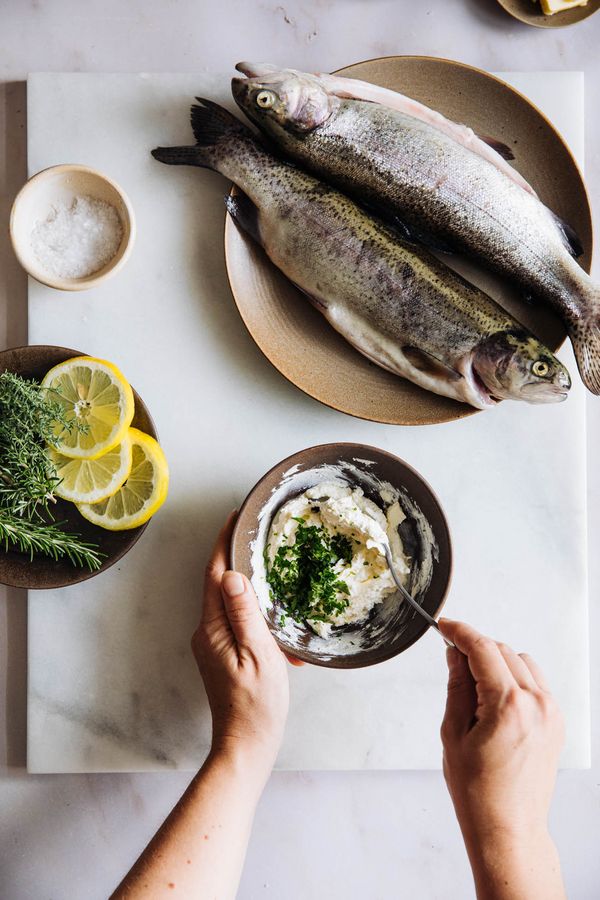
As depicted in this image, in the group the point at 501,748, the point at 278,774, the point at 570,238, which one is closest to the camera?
the point at 501,748

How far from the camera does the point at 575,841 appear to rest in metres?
1.32

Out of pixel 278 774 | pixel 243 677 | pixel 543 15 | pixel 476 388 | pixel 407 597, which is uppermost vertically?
pixel 543 15

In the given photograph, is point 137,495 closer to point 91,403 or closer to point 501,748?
point 91,403

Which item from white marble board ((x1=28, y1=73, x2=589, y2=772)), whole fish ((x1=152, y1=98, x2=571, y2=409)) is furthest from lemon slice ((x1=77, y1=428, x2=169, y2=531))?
whole fish ((x1=152, y1=98, x2=571, y2=409))

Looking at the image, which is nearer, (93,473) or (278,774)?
(93,473)

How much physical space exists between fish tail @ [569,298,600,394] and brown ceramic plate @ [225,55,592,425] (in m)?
0.03

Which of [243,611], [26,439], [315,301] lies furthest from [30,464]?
[315,301]

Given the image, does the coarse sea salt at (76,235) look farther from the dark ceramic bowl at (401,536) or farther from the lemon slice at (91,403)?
the dark ceramic bowl at (401,536)

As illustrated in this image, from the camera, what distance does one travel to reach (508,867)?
3.22 ft

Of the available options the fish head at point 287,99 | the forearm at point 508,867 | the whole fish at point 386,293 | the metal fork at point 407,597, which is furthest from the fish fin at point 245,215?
the forearm at point 508,867

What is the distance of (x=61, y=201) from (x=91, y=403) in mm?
327

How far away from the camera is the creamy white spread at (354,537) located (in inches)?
45.6

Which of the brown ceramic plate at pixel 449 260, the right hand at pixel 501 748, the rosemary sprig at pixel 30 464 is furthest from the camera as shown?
the brown ceramic plate at pixel 449 260

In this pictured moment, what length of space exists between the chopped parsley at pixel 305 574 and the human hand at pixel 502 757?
0.22 m
